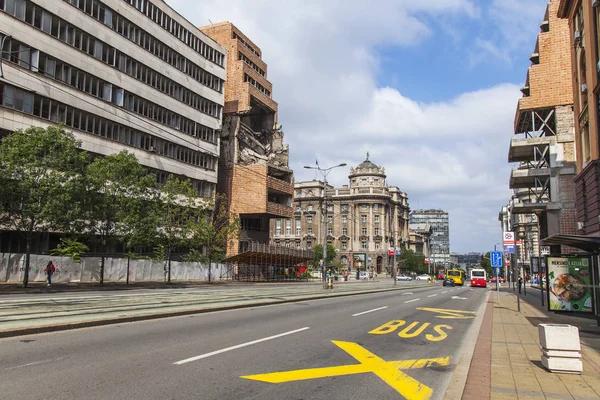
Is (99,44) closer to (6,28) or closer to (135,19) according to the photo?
(135,19)

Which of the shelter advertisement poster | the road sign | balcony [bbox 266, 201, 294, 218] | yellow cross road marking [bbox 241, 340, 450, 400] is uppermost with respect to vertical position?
balcony [bbox 266, 201, 294, 218]

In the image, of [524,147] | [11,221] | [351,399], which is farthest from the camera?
[524,147]

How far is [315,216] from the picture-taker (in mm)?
130500

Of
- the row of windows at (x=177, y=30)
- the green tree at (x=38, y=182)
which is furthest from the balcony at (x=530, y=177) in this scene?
the row of windows at (x=177, y=30)

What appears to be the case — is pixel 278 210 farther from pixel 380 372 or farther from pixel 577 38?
pixel 380 372

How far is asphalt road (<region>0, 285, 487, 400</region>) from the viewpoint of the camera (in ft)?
20.1

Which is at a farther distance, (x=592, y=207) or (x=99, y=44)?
(x=99, y=44)

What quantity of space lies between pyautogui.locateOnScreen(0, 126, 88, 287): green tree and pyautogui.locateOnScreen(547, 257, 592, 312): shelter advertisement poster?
2486 cm

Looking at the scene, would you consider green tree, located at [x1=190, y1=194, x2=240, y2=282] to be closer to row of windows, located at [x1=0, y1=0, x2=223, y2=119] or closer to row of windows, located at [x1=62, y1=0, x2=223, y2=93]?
row of windows, located at [x1=0, y1=0, x2=223, y2=119]

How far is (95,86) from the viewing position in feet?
137

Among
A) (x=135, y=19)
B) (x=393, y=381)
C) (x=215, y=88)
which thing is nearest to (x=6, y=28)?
(x=135, y=19)

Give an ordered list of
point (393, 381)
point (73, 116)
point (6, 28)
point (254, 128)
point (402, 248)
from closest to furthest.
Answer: point (393, 381) → point (6, 28) → point (73, 116) → point (254, 128) → point (402, 248)

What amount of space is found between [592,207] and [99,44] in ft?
133

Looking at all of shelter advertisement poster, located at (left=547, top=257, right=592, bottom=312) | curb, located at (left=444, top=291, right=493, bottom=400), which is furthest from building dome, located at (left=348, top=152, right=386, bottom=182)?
curb, located at (left=444, top=291, right=493, bottom=400)
